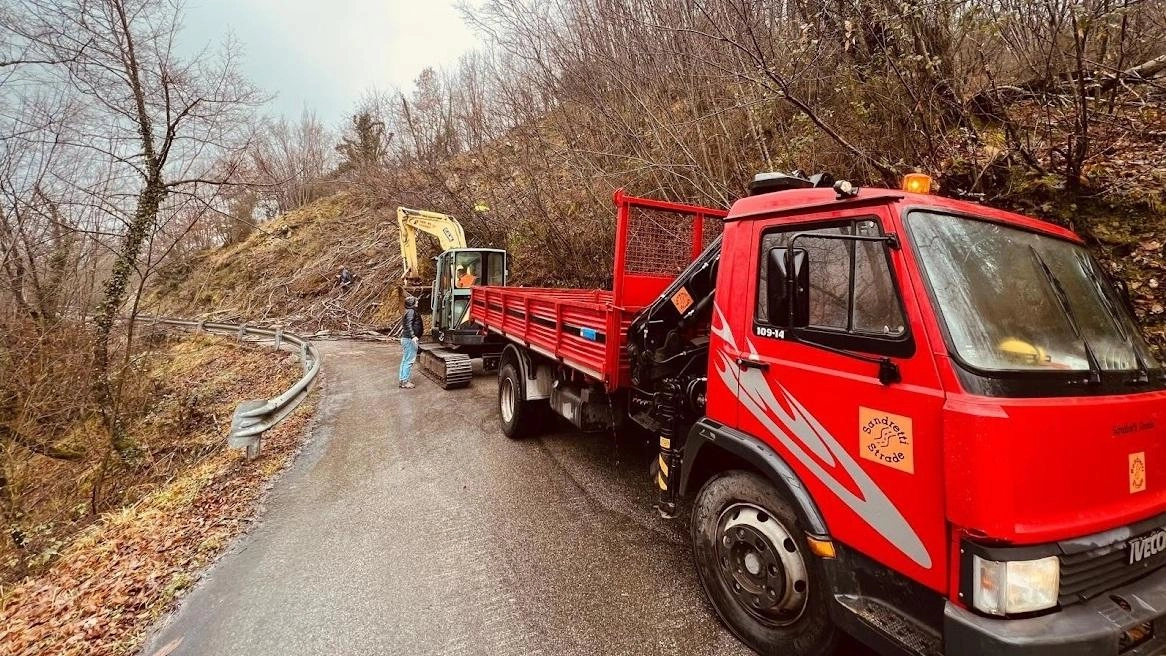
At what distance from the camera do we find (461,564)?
11.5 ft

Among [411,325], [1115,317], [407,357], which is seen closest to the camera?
[1115,317]

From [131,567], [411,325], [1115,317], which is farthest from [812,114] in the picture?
[411,325]

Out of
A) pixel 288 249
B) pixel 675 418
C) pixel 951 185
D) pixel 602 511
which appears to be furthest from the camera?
pixel 288 249

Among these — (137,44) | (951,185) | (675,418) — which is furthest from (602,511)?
(137,44)

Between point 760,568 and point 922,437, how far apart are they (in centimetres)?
104

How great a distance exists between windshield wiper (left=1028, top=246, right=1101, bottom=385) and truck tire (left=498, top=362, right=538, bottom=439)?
448cm

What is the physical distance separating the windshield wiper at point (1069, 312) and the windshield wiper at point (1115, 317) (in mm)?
216

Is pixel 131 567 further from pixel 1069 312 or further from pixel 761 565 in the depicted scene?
pixel 1069 312

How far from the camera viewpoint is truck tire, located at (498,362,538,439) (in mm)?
5746

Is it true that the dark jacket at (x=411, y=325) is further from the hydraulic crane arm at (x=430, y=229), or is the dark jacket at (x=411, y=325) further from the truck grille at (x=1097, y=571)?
the truck grille at (x=1097, y=571)

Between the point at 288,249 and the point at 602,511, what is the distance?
27.8 m

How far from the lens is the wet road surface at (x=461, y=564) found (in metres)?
2.80

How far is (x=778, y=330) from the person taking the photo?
96.9 inches

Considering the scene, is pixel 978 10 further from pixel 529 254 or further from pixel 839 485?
pixel 529 254
